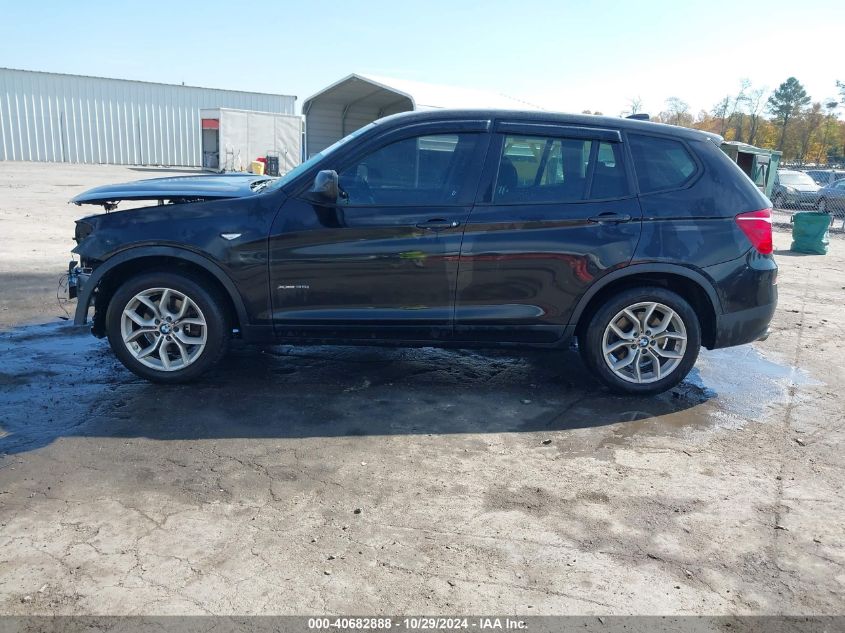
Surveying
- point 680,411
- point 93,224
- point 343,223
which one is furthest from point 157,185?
point 680,411

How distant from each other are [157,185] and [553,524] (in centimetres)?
372

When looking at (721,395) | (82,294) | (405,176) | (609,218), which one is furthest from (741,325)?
(82,294)

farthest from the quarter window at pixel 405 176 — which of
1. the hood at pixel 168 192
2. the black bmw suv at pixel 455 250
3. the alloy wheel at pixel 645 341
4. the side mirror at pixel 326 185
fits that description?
the alloy wheel at pixel 645 341

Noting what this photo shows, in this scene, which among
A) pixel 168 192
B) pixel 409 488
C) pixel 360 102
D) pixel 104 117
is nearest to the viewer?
pixel 409 488

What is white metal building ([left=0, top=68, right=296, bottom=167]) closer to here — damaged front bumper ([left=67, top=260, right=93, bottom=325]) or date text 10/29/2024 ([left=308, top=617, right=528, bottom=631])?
damaged front bumper ([left=67, top=260, right=93, bottom=325])

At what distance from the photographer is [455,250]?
15.3 ft

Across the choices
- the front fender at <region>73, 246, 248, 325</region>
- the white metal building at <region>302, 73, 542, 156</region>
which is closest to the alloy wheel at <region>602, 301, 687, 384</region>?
the front fender at <region>73, 246, 248, 325</region>

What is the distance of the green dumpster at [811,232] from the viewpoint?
13734 millimetres

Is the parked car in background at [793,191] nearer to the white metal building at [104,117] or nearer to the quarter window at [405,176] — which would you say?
the quarter window at [405,176]

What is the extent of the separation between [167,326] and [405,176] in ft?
6.48

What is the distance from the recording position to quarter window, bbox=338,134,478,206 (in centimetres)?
468

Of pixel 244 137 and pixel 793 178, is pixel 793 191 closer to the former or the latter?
pixel 793 178

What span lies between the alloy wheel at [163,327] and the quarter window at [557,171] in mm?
2295

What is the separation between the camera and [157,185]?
505 cm
